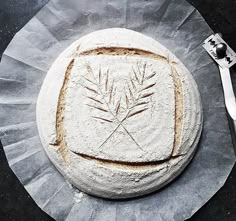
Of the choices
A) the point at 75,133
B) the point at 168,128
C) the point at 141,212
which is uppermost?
the point at 75,133

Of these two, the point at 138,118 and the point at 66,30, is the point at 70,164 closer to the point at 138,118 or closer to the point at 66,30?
the point at 138,118

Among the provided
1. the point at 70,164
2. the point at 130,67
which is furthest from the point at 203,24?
the point at 70,164

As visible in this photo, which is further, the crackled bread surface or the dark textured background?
the dark textured background

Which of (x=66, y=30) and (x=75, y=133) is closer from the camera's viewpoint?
(x=75, y=133)

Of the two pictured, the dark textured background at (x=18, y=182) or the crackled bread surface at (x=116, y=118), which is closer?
the crackled bread surface at (x=116, y=118)
